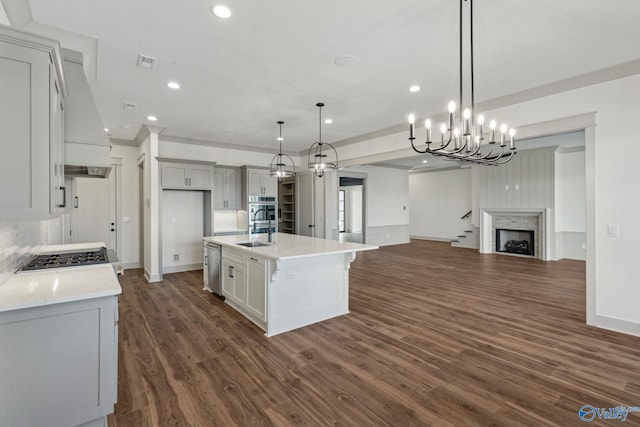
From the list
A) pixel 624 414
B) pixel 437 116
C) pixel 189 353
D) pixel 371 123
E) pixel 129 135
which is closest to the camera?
pixel 624 414

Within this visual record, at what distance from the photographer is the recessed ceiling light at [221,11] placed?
7.62 ft

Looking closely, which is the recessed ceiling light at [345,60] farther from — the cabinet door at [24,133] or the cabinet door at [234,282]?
the cabinet door at [234,282]

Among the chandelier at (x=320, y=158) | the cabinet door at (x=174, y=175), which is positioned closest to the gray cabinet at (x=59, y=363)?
the chandelier at (x=320, y=158)

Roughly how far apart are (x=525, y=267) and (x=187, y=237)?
756 cm

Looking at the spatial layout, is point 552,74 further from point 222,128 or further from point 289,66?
point 222,128

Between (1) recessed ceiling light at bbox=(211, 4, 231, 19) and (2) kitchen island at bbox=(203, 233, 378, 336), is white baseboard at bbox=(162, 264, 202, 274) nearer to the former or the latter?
(2) kitchen island at bbox=(203, 233, 378, 336)

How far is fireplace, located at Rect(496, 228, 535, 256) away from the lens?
8.36 m

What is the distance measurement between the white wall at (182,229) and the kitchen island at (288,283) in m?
2.88

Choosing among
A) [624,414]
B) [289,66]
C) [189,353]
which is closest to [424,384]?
[624,414]

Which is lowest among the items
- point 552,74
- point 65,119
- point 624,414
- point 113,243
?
point 624,414

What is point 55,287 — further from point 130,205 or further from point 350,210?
point 350,210

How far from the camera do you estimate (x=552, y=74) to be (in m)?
3.50

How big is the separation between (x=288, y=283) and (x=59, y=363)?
2.06m

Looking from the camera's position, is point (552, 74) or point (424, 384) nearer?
point (424, 384)
